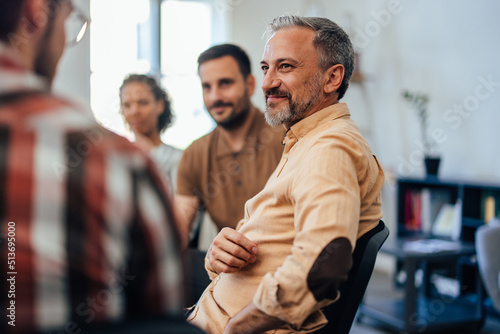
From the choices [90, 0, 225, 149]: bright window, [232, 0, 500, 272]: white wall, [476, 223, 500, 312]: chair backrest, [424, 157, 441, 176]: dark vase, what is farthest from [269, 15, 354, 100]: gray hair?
[90, 0, 225, 149]: bright window

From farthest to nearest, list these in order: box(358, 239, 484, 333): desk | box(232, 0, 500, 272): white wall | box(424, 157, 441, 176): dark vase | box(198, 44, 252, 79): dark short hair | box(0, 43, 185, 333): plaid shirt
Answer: box(424, 157, 441, 176): dark vase, box(232, 0, 500, 272): white wall, box(358, 239, 484, 333): desk, box(198, 44, 252, 79): dark short hair, box(0, 43, 185, 333): plaid shirt

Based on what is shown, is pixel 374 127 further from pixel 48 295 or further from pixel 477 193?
pixel 48 295

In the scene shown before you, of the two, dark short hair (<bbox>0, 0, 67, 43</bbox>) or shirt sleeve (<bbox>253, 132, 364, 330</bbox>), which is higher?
dark short hair (<bbox>0, 0, 67, 43</bbox>)

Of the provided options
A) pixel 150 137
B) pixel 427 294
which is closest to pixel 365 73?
pixel 427 294

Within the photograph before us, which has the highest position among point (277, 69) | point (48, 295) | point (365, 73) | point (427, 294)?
point (365, 73)

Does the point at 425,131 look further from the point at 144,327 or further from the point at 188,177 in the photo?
the point at 144,327

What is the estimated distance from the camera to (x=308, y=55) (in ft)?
4.17

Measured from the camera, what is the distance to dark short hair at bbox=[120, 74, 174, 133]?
8.77 feet

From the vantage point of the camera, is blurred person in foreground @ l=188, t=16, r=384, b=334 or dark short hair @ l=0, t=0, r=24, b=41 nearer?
dark short hair @ l=0, t=0, r=24, b=41

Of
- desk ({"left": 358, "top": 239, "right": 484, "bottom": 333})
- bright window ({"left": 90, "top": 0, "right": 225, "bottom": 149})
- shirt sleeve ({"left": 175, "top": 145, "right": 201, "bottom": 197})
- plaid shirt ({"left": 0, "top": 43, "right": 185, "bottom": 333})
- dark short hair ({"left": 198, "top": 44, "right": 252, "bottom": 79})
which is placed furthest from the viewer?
bright window ({"left": 90, "top": 0, "right": 225, "bottom": 149})

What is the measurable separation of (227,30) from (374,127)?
203 cm

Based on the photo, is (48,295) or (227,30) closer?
(48,295)

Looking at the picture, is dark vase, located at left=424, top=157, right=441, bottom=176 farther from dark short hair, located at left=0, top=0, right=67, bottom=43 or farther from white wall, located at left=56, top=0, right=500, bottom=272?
dark short hair, located at left=0, top=0, right=67, bottom=43

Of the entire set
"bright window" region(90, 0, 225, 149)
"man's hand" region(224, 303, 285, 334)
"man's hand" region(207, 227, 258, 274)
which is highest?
"bright window" region(90, 0, 225, 149)
